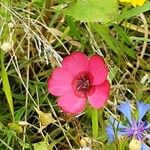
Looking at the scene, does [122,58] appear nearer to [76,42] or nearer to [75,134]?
[76,42]

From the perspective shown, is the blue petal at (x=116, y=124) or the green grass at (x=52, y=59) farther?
the green grass at (x=52, y=59)

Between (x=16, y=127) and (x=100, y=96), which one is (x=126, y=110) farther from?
(x=16, y=127)

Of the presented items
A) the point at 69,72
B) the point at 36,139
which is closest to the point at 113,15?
the point at 69,72

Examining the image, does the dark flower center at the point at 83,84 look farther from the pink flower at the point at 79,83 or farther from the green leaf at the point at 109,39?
the green leaf at the point at 109,39

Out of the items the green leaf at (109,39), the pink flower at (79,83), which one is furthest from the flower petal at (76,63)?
the green leaf at (109,39)

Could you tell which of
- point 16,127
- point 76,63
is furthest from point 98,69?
point 16,127

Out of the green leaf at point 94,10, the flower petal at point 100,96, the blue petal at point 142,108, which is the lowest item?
the blue petal at point 142,108

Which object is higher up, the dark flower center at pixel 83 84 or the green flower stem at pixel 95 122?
the dark flower center at pixel 83 84

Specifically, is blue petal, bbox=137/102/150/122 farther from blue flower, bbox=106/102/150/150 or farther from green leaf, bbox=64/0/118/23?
green leaf, bbox=64/0/118/23
